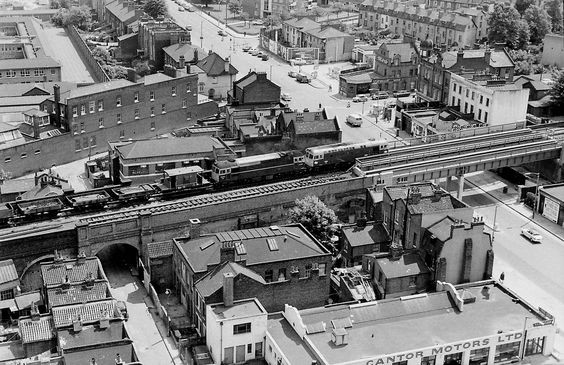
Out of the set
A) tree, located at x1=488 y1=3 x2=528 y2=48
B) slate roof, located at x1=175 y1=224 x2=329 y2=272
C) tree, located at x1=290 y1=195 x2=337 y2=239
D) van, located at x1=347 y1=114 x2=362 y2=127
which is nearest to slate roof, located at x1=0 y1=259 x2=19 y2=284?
slate roof, located at x1=175 y1=224 x2=329 y2=272

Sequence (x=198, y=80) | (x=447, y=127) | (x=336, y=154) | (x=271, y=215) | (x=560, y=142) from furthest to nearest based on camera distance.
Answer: (x=198, y=80) → (x=447, y=127) → (x=560, y=142) → (x=336, y=154) → (x=271, y=215)

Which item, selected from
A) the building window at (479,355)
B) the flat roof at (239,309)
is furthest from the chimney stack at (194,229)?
the building window at (479,355)

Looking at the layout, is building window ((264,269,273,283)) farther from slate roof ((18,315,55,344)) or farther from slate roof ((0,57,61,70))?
slate roof ((0,57,61,70))

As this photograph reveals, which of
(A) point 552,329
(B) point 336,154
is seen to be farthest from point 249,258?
(B) point 336,154

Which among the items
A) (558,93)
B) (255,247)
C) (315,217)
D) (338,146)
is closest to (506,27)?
(558,93)

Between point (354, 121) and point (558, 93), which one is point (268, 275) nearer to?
point (354, 121)

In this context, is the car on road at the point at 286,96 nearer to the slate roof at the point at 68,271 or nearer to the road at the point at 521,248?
the road at the point at 521,248

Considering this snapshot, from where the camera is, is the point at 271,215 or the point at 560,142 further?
the point at 560,142

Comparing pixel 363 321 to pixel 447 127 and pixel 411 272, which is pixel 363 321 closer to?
pixel 411 272
